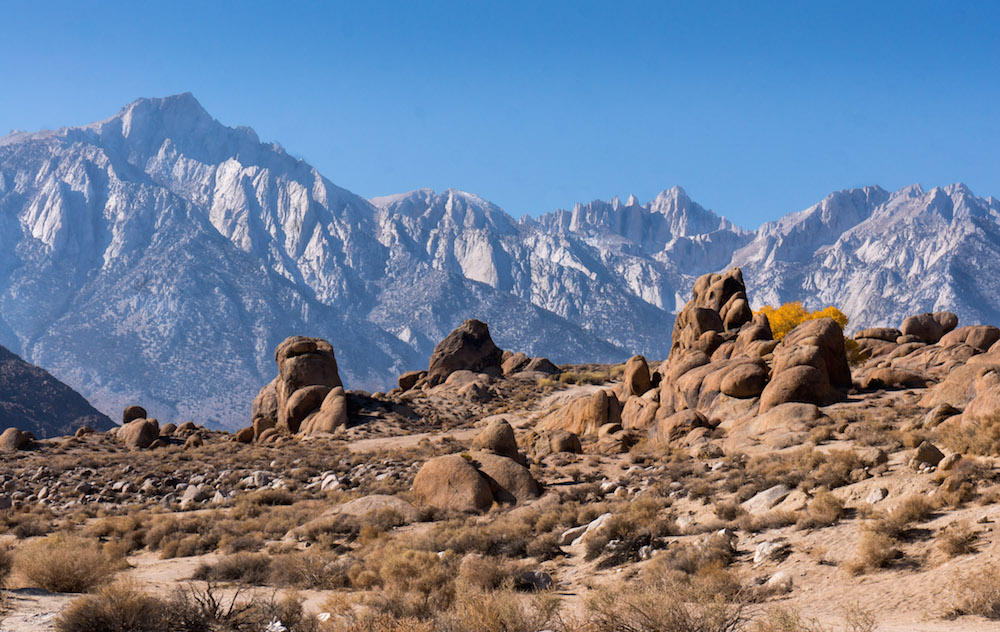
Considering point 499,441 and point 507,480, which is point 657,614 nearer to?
point 507,480

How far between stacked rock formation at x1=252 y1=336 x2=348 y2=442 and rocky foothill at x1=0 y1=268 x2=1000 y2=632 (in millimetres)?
3066

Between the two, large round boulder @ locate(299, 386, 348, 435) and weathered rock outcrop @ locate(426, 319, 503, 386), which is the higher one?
weathered rock outcrop @ locate(426, 319, 503, 386)

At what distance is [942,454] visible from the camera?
54.3 ft

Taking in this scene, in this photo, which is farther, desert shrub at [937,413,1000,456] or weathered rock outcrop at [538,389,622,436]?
weathered rock outcrop at [538,389,622,436]

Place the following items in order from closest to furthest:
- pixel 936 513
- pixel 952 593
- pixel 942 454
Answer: pixel 952 593 < pixel 936 513 < pixel 942 454

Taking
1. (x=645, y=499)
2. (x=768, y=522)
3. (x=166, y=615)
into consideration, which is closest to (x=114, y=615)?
(x=166, y=615)

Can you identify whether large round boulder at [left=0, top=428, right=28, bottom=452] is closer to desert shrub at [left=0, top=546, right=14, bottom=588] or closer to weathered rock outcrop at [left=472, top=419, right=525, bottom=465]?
weathered rock outcrop at [left=472, top=419, right=525, bottom=465]

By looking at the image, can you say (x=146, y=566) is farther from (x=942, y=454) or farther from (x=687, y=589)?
(x=942, y=454)

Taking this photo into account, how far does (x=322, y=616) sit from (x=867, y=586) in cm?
845

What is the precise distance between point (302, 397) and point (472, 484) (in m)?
36.2

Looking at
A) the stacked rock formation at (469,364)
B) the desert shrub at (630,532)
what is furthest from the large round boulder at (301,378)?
the desert shrub at (630,532)

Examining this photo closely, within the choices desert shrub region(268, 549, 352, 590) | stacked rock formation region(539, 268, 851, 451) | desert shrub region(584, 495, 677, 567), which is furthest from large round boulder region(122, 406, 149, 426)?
desert shrub region(584, 495, 677, 567)

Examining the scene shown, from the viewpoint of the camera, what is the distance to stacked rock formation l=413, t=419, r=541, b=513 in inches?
868

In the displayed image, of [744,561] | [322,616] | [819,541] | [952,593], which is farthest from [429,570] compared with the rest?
[952,593]
